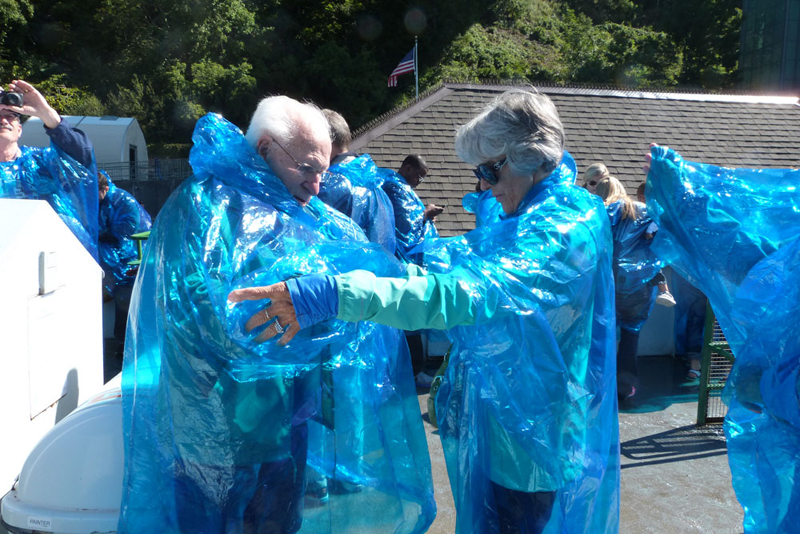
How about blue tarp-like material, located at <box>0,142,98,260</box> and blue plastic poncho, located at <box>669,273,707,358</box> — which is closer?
blue tarp-like material, located at <box>0,142,98,260</box>

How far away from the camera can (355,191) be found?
328 centimetres

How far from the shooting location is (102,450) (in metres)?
1.86

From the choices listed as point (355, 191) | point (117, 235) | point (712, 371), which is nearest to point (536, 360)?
point (355, 191)

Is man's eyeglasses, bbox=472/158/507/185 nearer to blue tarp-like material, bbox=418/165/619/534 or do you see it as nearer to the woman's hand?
blue tarp-like material, bbox=418/165/619/534

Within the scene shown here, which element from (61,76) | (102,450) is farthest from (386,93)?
(102,450)

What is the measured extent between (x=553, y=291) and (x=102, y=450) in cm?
138

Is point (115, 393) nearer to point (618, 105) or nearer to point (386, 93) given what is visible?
point (618, 105)

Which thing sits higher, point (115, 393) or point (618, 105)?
point (618, 105)

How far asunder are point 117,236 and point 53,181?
1.95 meters

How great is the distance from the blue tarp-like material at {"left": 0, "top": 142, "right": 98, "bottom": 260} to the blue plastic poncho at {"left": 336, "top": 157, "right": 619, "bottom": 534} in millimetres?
2275

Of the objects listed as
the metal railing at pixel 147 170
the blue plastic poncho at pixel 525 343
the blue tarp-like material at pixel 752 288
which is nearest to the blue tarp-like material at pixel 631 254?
the blue tarp-like material at pixel 752 288

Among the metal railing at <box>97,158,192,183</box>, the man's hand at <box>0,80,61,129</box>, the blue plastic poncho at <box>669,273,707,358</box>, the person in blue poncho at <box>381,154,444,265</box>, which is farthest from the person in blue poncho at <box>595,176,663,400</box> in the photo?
the metal railing at <box>97,158,192,183</box>

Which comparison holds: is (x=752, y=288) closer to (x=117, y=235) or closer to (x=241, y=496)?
(x=241, y=496)

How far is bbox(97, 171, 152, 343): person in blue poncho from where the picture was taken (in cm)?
505
